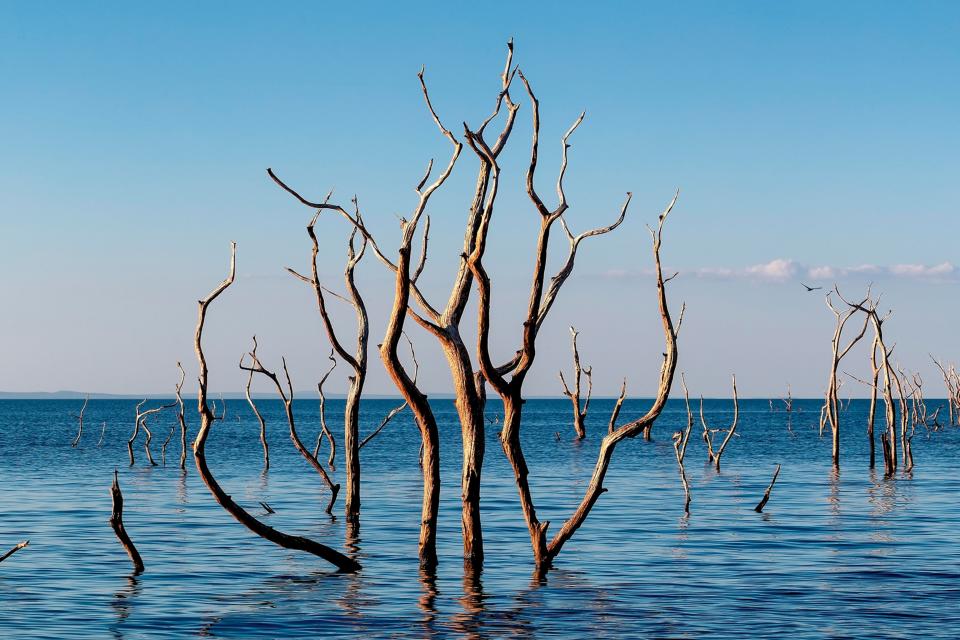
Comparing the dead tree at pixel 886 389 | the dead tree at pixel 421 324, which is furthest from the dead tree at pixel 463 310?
the dead tree at pixel 886 389

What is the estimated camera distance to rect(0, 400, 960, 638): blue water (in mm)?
15375

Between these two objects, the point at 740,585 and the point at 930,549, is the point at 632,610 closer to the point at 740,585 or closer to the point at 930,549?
the point at 740,585

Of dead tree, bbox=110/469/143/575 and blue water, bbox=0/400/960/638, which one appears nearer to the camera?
blue water, bbox=0/400/960/638

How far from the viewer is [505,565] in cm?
1991

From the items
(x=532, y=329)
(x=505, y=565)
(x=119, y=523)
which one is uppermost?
(x=532, y=329)

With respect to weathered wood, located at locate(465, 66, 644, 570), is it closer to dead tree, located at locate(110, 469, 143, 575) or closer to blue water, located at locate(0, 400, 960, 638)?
blue water, located at locate(0, 400, 960, 638)

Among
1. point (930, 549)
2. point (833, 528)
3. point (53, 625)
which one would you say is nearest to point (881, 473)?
point (833, 528)

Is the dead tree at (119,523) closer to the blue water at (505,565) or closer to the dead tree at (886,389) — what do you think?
the blue water at (505,565)

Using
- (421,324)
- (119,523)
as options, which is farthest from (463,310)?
(119,523)

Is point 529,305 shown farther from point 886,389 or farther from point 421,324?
point 886,389

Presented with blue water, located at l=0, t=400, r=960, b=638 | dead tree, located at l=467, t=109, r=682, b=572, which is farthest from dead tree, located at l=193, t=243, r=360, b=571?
dead tree, located at l=467, t=109, r=682, b=572

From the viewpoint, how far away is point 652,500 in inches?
1292

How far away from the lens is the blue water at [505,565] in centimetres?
1538

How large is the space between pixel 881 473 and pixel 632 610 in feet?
94.9
